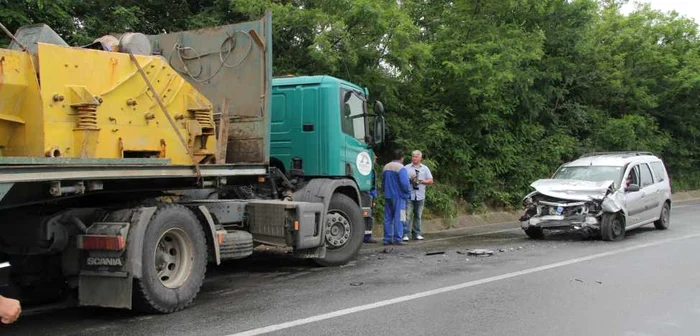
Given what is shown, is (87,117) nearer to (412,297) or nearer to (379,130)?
(412,297)

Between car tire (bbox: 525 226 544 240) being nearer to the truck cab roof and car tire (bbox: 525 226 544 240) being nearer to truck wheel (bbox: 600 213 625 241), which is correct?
truck wheel (bbox: 600 213 625 241)

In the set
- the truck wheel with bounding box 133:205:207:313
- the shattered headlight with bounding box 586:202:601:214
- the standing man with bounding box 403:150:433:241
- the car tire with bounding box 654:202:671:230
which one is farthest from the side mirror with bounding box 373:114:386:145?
the car tire with bounding box 654:202:671:230

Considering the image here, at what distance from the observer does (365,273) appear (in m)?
7.96

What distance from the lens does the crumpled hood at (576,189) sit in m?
10.9

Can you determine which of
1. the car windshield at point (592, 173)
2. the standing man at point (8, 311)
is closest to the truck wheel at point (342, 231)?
the car windshield at point (592, 173)

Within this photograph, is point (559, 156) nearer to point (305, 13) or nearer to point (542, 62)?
point (542, 62)

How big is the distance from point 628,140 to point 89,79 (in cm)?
2078

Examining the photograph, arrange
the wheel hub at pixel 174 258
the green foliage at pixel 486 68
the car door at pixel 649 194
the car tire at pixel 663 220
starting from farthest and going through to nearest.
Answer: the car tire at pixel 663 220 < the car door at pixel 649 194 < the green foliage at pixel 486 68 < the wheel hub at pixel 174 258

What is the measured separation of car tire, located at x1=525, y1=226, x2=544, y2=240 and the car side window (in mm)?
2663

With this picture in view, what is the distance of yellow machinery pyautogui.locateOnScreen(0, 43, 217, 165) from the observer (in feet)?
16.7

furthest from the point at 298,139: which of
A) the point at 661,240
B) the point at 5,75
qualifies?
the point at 661,240

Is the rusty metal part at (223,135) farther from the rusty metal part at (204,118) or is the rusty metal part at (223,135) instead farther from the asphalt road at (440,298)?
the asphalt road at (440,298)

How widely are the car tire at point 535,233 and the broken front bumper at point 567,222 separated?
39cm

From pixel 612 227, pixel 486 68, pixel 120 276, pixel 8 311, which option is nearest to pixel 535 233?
pixel 612 227
